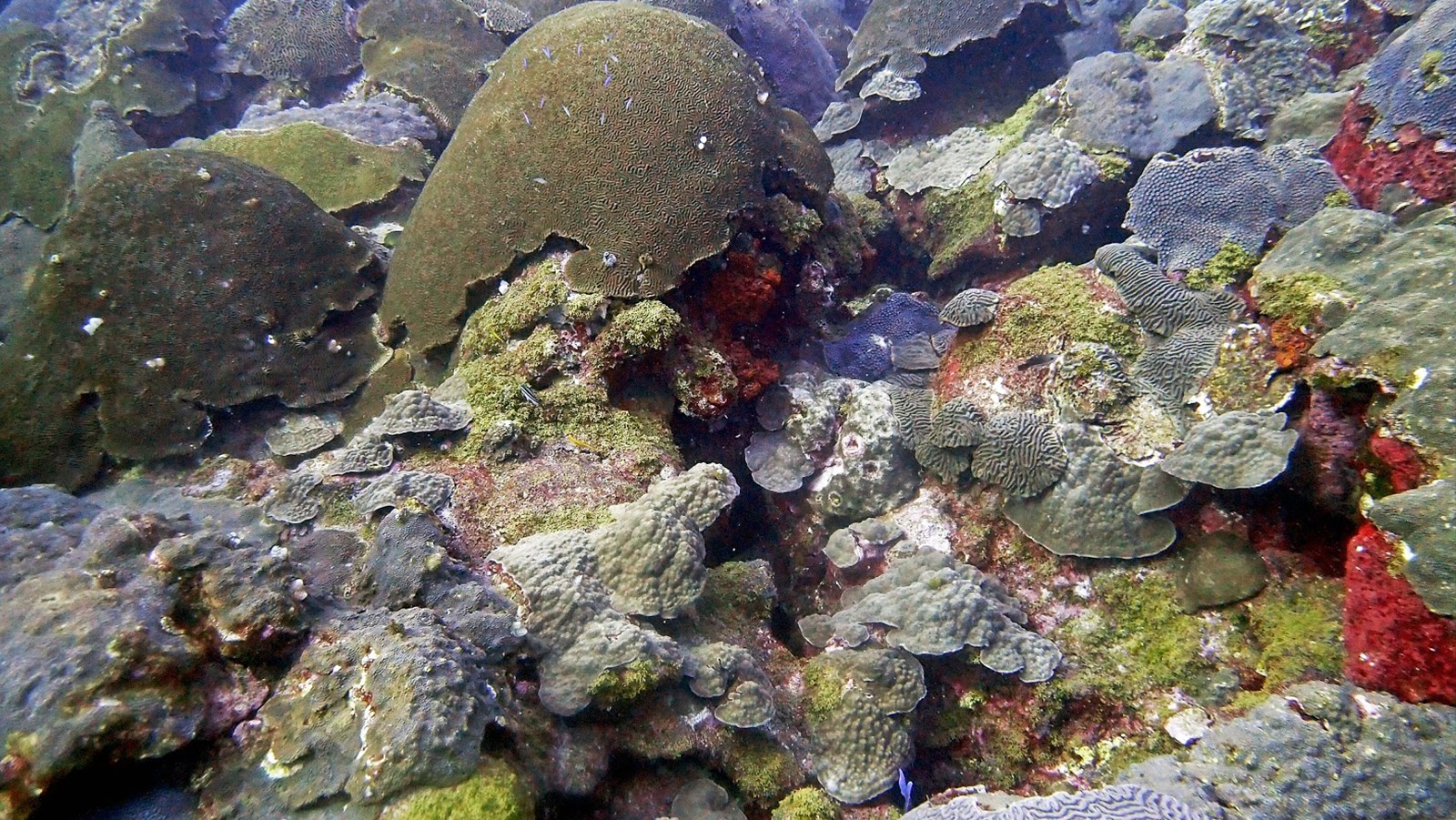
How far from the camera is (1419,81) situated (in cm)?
468

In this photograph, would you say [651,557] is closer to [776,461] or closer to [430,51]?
[776,461]

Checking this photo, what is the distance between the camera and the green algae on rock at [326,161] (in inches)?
261

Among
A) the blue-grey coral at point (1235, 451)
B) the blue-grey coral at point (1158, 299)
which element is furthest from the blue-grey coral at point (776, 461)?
the blue-grey coral at point (1158, 299)

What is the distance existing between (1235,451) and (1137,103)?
4.52 m

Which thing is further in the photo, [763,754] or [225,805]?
[763,754]

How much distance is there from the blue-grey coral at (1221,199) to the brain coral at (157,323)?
259 inches

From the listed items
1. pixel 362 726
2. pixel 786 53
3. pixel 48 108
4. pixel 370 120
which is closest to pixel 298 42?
pixel 48 108

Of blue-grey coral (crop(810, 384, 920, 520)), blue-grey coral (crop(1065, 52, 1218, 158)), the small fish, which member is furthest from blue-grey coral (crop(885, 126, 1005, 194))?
blue-grey coral (crop(810, 384, 920, 520))

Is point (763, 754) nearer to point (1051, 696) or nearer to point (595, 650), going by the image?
point (595, 650)

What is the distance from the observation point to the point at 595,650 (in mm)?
3023

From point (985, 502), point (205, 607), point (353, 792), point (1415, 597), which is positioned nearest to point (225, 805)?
point (353, 792)

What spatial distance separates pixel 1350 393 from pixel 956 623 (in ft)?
7.70

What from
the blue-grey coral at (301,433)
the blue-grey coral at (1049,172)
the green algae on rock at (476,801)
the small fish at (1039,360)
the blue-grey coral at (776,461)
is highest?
the blue-grey coral at (1049,172)

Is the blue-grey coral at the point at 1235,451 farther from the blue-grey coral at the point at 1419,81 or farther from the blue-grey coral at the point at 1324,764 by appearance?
the blue-grey coral at the point at 1419,81
